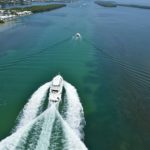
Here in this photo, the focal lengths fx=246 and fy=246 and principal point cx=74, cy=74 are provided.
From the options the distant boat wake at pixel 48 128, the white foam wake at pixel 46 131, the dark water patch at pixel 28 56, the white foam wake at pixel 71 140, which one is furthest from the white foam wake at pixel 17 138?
the dark water patch at pixel 28 56

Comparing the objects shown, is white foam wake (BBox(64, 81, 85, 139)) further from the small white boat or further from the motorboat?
the motorboat

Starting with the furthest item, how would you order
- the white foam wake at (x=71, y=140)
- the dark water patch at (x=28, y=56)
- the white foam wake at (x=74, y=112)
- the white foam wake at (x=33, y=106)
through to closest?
1. the dark water patch at (x=28, y=56)
2. the white foam wake at (x=33, y=106)
3. the white foam wake at (x=74, y=112)
4. the white foam wake at (x=71, y=140)

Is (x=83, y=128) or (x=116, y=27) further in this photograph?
(x=116, y=27)

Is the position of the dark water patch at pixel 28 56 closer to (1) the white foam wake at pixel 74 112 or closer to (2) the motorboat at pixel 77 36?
(2) the motorboat at pixel 77 36

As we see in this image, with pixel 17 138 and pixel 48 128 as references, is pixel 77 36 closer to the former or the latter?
pixel 48 128

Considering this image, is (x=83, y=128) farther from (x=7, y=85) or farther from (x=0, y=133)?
(x=7, y=85)

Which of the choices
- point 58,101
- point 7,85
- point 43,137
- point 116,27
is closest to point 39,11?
point 116,27

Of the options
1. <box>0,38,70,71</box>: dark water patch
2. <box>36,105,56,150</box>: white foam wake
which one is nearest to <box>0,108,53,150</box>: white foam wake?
<box>36,105,56,150</box>: white foam wake

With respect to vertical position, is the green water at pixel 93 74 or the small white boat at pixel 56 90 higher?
the small white boat at pixel 56 90
